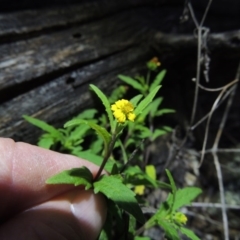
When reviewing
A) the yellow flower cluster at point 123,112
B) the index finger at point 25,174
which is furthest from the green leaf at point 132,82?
the yellow flower cluster at point 123,112

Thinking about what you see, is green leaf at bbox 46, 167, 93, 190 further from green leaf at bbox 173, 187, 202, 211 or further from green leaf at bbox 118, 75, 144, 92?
green leaf at bbox 118, 75, 144, 92

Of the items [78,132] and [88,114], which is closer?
[78,132]

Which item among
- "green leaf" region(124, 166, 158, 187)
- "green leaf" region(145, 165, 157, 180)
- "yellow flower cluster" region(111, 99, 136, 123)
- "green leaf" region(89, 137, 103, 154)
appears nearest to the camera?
"yellow flower cluster" region(111, 99, 136, 123)

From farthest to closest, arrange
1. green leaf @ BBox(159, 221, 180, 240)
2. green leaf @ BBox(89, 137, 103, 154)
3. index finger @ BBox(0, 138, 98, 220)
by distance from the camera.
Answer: green leaf @ BBox(89, 137, 103, 154), green leaf @ BBox(159, 221, 180, 240), index finger @ BBox(0, 138, 98, 220)


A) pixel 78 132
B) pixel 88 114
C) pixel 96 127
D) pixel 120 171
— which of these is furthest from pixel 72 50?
pixel 96 127

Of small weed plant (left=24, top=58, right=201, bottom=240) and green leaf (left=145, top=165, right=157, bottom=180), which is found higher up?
small weed plant (left=24, top=58, right=201, bottom=240)

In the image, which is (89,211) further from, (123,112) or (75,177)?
(123,112)

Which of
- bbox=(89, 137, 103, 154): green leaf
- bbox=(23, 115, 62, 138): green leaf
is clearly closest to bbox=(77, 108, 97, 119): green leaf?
bbox=(89, 137, 103, 154): green leaf

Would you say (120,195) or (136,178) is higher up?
(120,195)
